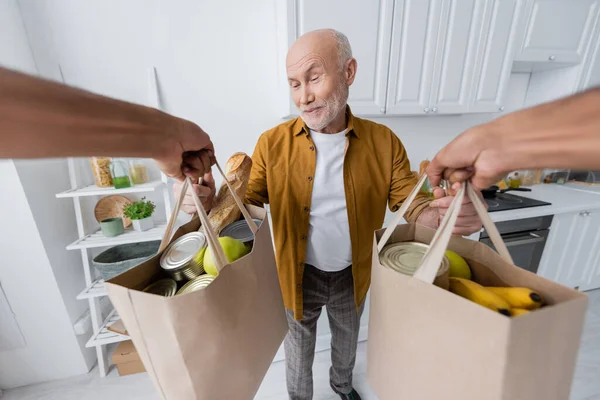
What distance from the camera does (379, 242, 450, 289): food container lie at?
42 centimetres

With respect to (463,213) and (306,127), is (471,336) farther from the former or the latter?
(306,127)

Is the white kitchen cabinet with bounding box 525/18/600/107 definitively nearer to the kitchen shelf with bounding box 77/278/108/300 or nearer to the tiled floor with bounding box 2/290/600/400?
the tiled floor with bounding box 2/290/600/400

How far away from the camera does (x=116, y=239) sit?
4.09 feet

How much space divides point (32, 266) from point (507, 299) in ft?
5.82

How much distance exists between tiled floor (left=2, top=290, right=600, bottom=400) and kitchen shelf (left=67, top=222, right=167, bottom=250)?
2.58 feet

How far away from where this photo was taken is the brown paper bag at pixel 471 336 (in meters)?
0.28

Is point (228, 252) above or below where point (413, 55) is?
below

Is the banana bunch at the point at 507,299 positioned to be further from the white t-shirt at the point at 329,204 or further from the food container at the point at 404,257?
the white t-shirt at the point at 329,204

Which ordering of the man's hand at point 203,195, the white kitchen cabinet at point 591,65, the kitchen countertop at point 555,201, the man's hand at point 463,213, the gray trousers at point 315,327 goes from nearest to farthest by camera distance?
the man's hand at point 463,213 → the man's hand at point 203,195 → the gray trousers at point 315,327 → the kitchen countertop at point 555,201 → the white kitchen cabinet at point 591,65

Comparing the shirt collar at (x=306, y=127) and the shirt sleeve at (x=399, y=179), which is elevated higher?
the shirt collar at (x=306, y=127)

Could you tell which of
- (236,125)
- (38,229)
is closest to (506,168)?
(236,125)

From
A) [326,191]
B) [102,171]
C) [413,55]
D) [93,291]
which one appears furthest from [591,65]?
[93,291]

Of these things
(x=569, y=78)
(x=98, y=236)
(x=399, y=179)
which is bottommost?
(x=98, y=236)

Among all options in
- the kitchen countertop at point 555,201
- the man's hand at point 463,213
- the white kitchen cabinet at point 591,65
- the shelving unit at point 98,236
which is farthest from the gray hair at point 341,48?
the white kitchen cabinet at point 591,65
